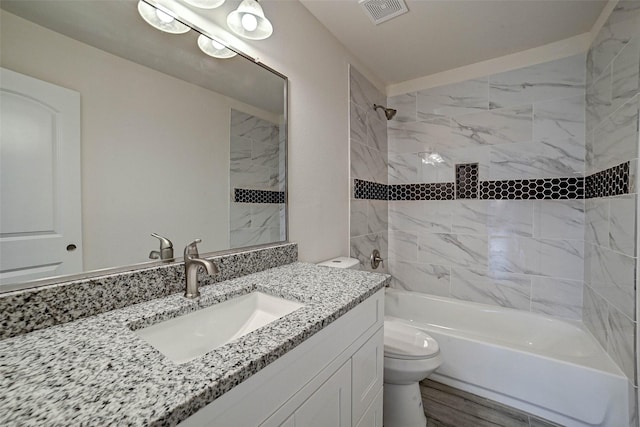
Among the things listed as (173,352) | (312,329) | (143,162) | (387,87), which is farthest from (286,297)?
(387,87)

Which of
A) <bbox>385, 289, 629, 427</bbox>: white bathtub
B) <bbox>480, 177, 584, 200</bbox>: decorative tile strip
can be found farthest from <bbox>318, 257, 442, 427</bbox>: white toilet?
<bbox>480, 177, 584, 200</bbox>: decorative tile strip

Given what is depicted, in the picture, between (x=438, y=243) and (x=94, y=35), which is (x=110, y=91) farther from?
(x=438, y=243)

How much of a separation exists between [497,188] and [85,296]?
102 inches

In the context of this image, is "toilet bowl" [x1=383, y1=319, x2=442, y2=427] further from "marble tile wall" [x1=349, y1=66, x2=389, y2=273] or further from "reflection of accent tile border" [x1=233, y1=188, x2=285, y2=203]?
"reflection of accent tile border" [x1=233, y1=188, x2=285, y2=203]

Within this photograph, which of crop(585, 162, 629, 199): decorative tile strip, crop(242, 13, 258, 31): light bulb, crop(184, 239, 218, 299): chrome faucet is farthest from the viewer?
crop(585, 162, 629, 199): decorative tile strip

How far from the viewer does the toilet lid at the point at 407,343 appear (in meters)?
1.44

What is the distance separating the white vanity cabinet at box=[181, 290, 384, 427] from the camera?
58cm

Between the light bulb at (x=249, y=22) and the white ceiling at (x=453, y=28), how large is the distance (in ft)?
1.93

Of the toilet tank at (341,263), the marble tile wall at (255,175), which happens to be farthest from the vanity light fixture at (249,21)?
the toilet tank at (341,263)

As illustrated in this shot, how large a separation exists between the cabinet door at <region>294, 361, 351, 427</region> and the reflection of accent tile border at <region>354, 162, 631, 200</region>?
1.47m

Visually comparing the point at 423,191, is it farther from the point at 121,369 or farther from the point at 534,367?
the point at 121,369

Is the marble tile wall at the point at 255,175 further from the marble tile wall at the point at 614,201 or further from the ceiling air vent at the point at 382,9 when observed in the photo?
the marble tile wall at the point at 614,201

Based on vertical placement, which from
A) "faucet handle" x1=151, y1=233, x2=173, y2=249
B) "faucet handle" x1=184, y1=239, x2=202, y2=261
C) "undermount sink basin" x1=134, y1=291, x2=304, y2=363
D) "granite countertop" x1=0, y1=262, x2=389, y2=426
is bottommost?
"undermount sink basin" x1=134, y1=291, x2=304, y2=363

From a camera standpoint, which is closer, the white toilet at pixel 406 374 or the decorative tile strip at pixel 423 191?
the white toilet at pixel 406 374
